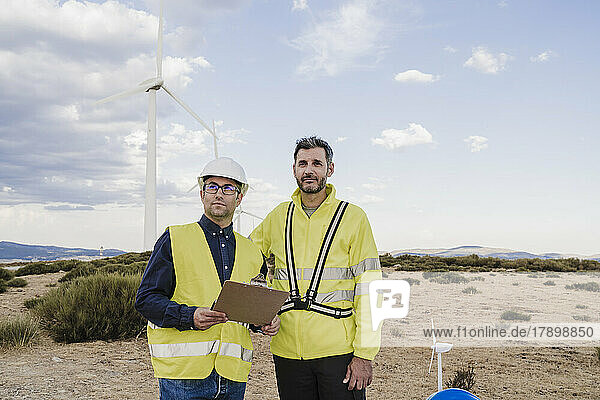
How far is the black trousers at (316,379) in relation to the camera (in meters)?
3.86

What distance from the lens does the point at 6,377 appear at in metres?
8.42

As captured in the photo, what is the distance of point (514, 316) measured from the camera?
17594mm

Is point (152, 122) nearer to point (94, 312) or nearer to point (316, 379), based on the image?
point (94, 312)

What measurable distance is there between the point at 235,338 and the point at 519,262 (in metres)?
42.6

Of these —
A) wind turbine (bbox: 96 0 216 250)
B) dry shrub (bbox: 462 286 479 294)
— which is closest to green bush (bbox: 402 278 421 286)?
dry shrub (bbox: 462 286 479 294)

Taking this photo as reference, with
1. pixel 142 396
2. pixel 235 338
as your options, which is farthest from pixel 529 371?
pixel 235 338

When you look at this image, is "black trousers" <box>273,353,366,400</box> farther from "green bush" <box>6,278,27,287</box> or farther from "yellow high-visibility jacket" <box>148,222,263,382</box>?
"green bush" <box>6,278,27,287</box>

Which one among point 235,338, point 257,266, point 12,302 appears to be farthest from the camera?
point 12,302

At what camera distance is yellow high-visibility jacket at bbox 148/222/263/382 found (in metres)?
3.31

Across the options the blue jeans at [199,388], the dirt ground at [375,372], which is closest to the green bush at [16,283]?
the dirt ground at [375,372]

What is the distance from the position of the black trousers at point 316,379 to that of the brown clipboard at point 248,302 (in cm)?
71

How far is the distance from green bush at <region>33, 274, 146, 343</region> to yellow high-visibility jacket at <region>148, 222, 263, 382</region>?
28.7 feet

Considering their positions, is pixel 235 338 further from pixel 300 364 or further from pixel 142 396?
pixel 142 396

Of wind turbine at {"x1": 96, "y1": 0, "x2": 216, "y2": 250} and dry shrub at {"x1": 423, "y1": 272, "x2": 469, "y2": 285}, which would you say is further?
dry shrub at {"x1": 423, "y1": 272, "x2": 469, "y2": 285}
